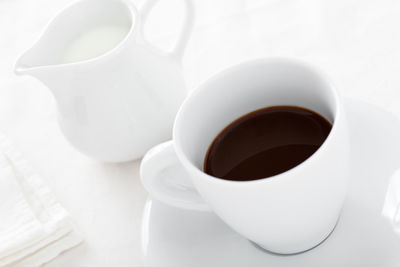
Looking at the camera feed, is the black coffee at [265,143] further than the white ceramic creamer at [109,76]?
No

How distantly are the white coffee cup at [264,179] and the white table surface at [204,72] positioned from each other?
165mm

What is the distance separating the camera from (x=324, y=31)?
80cm

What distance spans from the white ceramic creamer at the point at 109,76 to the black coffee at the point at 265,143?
143 millimetres

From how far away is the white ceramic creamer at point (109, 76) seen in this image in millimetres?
639

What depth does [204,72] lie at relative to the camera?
0.82 meters

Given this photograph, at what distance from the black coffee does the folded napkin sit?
23 cm

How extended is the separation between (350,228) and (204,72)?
1.26ft

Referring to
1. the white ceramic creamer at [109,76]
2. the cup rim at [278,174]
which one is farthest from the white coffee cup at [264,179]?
the white ceramic creamer at [109,76]

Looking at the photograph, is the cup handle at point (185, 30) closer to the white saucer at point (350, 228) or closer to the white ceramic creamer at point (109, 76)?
the white ceramic creamer at point (109, 76)

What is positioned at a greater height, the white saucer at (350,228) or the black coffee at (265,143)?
the black coffee at (265,143)

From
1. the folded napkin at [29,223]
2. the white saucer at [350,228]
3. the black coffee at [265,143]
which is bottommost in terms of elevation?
the folded napkin at [29,223]

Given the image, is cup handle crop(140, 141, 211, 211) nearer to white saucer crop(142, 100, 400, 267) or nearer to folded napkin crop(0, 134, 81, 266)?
white saucer crop(142, 100, 400, 267)

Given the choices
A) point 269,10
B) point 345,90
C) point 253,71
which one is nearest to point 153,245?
point 253,71

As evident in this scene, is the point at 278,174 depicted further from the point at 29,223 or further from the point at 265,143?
the point at 29,223
